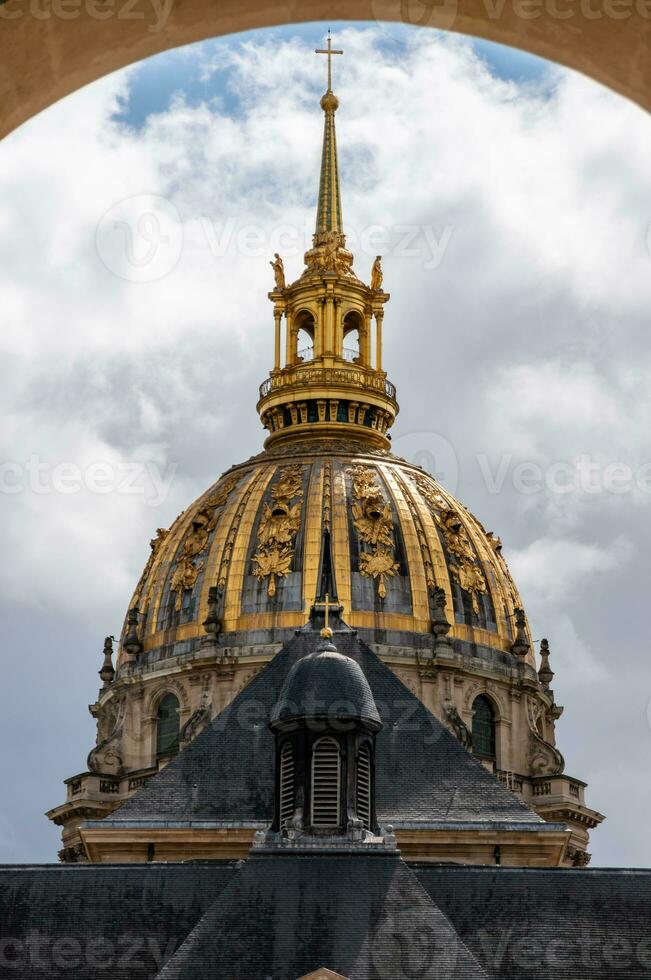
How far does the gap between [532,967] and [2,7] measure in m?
46.6

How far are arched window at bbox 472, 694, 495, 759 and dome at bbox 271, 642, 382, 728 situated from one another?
44.4 metres

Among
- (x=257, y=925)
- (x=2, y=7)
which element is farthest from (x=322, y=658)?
(x=2, y=7)

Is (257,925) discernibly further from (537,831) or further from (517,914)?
(537,831)

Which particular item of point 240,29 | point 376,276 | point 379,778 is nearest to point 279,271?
point 376,276

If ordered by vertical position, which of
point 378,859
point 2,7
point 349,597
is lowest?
point 2,7

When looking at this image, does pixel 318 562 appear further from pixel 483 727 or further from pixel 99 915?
pixel 99 915

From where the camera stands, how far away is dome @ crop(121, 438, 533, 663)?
4107 inches

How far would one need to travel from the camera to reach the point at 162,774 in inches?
2660

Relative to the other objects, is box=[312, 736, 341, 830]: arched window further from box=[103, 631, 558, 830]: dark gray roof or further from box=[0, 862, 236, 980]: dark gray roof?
box=[103, 631, 558, 830]: dark gray roof

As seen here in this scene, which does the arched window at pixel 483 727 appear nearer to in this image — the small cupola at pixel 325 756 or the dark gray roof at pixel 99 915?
the small cupola at pixel 325 756

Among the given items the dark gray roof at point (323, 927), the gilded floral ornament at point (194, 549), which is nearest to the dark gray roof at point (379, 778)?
the dark gray roof at point (323, 927)

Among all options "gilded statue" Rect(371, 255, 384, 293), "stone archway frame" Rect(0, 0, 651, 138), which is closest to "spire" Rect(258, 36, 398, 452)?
"gilded statue" Rect(371, 255, 384, 293)

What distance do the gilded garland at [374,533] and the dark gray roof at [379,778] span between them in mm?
36199

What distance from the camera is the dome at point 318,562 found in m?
104
